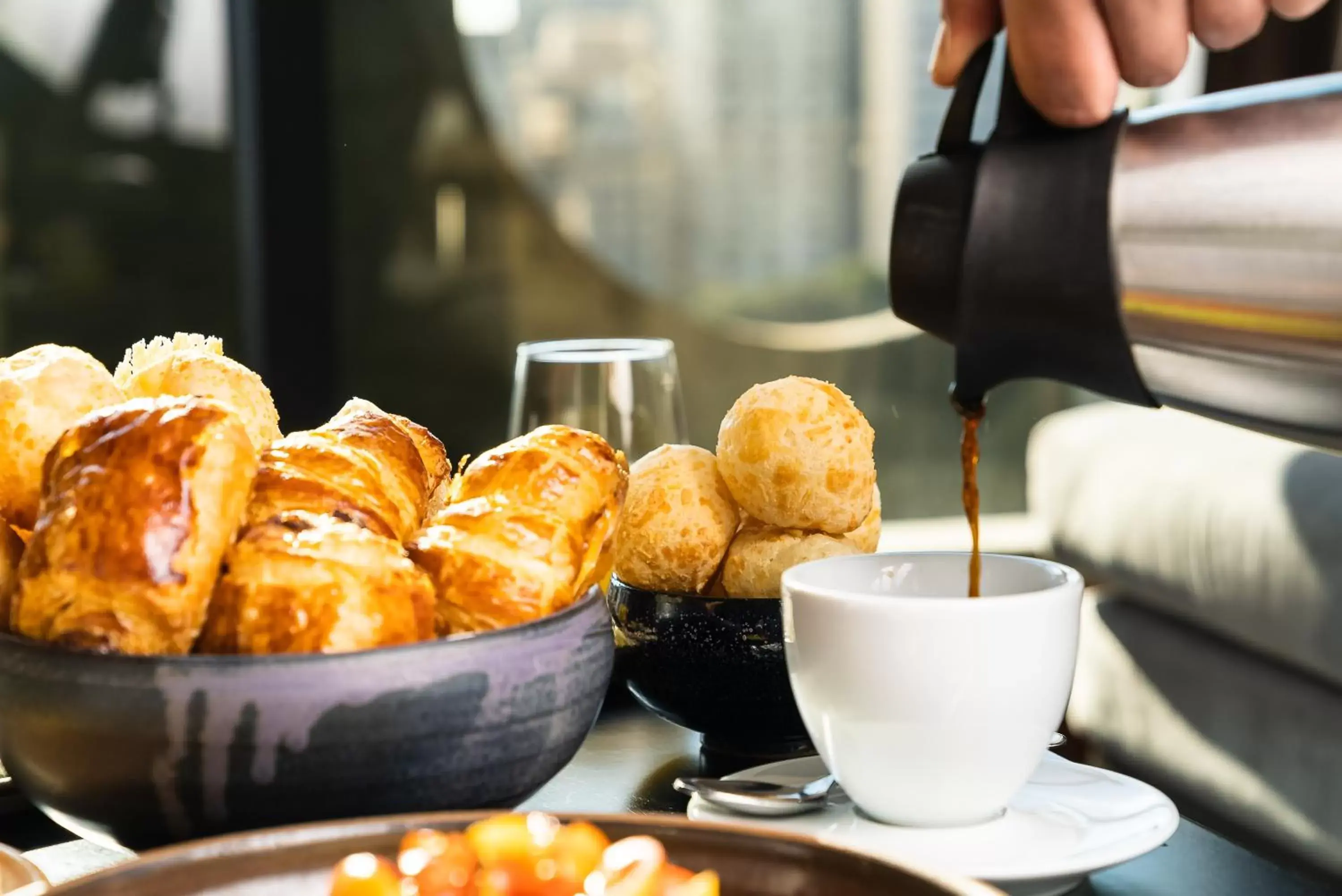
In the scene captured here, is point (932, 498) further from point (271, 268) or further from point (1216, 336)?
point (1216, 336)

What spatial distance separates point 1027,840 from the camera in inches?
19.5

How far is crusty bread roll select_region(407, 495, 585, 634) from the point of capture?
0.49 meters

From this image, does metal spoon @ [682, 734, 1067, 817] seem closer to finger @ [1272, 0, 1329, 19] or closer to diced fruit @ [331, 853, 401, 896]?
diced fruit @ [331, 853, 401, 896]

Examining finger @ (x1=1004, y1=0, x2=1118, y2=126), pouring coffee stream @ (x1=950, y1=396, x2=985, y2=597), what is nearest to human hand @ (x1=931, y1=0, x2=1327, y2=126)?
finger @ (x1=1004, y1=0, x2=1118, y2=126)

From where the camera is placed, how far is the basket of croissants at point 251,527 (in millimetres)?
446

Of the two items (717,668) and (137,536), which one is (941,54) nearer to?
A: (717,668)

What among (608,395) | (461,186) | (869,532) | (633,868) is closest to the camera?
(633,868)

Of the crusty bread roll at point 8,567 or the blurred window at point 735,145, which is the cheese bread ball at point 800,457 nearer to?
the crusty bread roll at point 8,567

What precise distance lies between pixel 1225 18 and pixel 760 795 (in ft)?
1.20

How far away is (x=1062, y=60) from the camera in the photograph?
0.53 metres

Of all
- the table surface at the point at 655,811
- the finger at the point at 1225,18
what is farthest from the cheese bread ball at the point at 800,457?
the finger at the point at 1225,18

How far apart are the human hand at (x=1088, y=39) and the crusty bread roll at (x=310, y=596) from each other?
0.29 meters

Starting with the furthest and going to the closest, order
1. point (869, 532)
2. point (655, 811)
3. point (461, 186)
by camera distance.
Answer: point (461, 186), point (869, 532), point (655, 811)

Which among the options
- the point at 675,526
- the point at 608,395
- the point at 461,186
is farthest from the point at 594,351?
the point at 461,186
